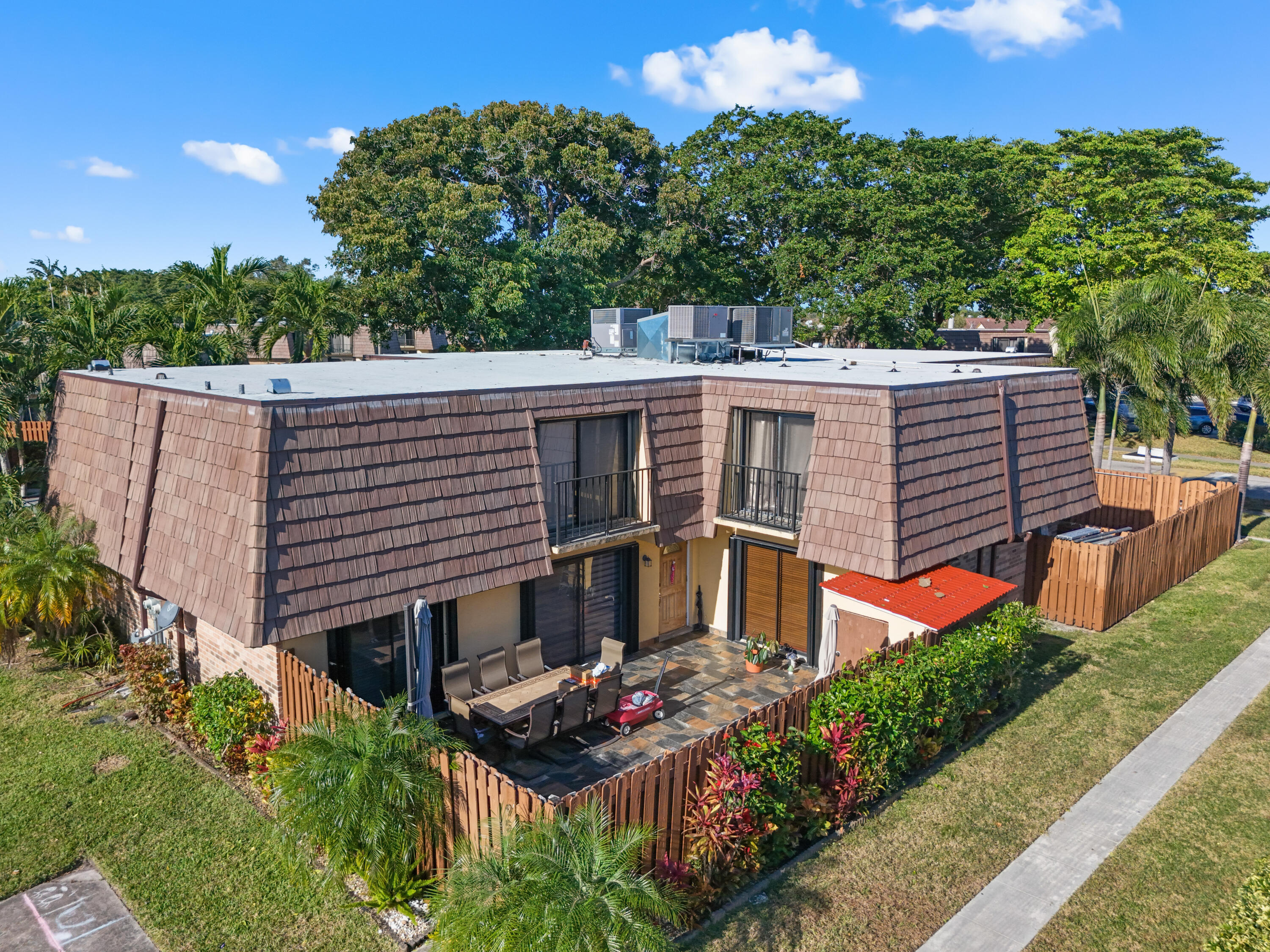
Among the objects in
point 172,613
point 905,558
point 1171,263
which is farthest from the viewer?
point 1171,263

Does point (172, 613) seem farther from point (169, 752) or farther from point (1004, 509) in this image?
point (1004, 509)

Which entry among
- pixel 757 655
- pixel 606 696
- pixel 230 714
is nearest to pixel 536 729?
pixel 606 696

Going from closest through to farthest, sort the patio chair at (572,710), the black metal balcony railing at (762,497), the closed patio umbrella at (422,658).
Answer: the closed patio umbrella at (422,658) → the patio chair at (572,710) → the black metal balcony railing at (762,497)

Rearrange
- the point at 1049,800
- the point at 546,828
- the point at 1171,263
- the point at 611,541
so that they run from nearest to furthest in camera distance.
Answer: the point at 546,828
the point at 1049,800
the point at 611,541
the point at 1171,263

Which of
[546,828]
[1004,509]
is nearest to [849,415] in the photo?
[1004,509]

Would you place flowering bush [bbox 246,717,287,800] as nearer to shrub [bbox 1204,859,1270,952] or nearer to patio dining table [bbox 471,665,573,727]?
patio dining table [bbox 471,665,573,727]

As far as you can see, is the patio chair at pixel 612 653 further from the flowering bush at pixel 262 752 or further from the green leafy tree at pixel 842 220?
the green leafy tree at pixel 842 220

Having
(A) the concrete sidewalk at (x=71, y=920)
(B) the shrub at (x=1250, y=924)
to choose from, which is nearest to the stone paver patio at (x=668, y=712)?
(A) the concrete sidewalk at (x=71, y=920)

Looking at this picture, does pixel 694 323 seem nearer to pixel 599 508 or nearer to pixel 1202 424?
pixel 599 508
